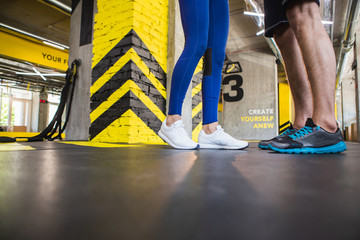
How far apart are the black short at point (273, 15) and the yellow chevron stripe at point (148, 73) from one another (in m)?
1.37

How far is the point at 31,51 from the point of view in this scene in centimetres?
729

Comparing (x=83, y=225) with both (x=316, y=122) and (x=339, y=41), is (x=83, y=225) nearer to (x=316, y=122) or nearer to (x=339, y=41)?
(x=316, y=122)

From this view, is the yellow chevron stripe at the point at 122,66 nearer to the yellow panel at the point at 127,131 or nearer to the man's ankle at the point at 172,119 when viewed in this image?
the yellow panel at the point at 127,131

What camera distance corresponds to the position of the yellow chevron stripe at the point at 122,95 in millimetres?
2324

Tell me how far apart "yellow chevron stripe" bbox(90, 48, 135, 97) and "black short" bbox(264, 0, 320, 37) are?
137cm

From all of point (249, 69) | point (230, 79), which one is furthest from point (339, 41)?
point (230, 79)

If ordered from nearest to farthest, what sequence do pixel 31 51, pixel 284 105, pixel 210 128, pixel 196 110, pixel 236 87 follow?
pixel 210 128
pixel 196 110
pixel 31 51
pixel 236 87
pixel 284 105

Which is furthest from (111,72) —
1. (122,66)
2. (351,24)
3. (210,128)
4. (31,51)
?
(31,51)

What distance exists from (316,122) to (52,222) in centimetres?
110

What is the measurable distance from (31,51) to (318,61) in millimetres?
8336

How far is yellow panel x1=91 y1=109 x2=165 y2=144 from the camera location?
7.46ft

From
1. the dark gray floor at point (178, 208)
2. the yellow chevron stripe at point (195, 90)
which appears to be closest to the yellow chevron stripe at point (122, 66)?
the yellow chevron stripe at point (195, 90)

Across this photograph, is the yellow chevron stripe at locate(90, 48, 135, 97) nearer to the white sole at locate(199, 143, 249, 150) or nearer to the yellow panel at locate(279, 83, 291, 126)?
the white sole at locate(199, 143, 249, 150)

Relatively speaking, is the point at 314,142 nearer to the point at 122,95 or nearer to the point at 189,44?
the point at 189,44
